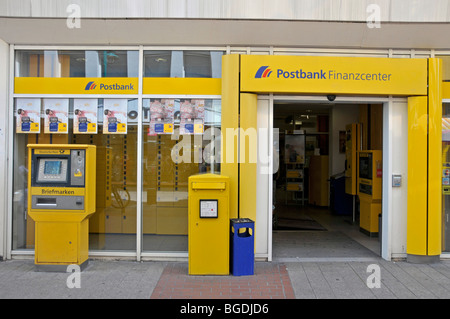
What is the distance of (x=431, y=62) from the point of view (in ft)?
17.2

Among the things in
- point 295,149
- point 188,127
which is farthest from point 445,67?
point 295,149

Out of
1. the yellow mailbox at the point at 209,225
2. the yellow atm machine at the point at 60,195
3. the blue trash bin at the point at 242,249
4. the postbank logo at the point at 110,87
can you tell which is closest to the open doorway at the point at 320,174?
the blue trash bin at the point at 242,249

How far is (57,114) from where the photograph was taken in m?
5.54

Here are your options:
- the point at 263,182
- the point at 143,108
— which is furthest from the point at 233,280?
the point at 143,108

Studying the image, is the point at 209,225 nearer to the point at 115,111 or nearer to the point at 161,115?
the point at 161,115

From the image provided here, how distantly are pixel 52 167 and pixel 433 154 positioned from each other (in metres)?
5.75

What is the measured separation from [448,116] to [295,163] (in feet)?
21.5

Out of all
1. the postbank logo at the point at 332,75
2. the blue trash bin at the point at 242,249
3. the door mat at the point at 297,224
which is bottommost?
the door mat at the point at 297,224

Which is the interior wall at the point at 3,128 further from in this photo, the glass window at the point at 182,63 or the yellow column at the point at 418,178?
the yellow column at the point at 418,178

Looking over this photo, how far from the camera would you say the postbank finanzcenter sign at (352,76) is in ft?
17.1

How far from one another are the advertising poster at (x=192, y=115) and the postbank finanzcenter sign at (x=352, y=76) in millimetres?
1070

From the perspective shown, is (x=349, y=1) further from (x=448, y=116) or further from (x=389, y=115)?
(x=448, y=116)

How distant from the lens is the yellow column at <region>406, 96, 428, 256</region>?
5246mm

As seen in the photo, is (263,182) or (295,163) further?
(295,163)
